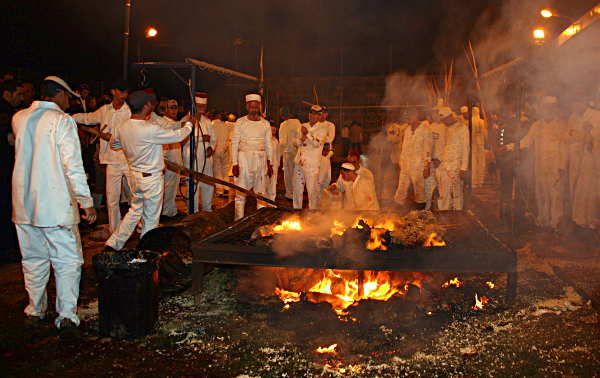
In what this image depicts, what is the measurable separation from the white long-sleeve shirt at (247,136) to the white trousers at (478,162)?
6907mm

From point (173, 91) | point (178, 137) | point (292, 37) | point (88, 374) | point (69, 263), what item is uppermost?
point (292, 37)

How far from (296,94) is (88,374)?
22.3 metres

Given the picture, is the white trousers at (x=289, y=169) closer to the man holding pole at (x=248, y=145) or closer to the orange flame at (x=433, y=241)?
the man holding pole at (x=248, y=145)

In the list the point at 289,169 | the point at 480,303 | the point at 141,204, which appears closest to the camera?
the point at 480,303

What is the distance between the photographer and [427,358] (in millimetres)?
3074

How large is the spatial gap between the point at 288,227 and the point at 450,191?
4.30 metres

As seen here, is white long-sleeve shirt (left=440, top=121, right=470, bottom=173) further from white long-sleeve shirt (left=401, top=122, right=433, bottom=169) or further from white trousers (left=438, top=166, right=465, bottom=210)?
white long-sleeve shirt (left=401, top=122, right=433, bottom=169)

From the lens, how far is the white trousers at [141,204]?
16.8 feet

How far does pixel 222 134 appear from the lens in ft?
35.7

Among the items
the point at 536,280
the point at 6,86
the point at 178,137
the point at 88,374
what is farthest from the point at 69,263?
the point at 536,280

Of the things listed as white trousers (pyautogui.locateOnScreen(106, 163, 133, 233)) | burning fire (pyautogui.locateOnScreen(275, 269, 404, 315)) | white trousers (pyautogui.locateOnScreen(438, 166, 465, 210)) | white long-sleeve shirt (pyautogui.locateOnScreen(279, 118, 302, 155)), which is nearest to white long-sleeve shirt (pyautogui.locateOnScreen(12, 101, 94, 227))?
burning fire (pyautogui.locateOnScreen(275, 269, 404, 315))

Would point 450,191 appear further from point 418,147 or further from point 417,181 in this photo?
point 418,147

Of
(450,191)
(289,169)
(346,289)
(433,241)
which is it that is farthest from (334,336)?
(289,169)

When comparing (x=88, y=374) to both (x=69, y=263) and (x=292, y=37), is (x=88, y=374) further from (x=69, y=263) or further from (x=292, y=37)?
(x=292, y=37)
